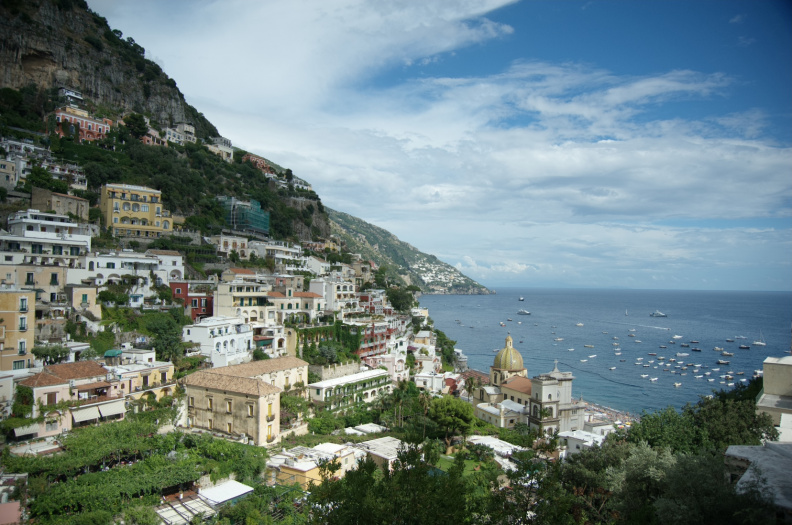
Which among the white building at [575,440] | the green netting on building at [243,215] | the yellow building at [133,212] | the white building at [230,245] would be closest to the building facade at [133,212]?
the yellow building at [133,212]

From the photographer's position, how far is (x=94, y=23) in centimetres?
7300

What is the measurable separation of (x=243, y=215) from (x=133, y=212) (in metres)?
14.4

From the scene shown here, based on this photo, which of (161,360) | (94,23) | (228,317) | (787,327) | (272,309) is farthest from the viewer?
(787,327)

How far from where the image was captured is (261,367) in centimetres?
3206

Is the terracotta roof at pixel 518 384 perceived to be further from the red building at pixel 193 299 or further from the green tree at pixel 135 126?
the green tree at pixel 135 126

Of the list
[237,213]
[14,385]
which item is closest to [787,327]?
[237,213]

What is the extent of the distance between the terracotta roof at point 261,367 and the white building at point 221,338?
1914mm

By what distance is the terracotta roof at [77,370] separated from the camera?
79.3ft

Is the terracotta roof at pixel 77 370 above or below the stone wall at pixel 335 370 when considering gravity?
above

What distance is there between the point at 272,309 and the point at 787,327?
133 meters

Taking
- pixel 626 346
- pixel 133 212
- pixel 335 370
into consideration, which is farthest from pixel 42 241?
pixel 626 346

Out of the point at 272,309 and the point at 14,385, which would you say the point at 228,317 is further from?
the point at 14,385

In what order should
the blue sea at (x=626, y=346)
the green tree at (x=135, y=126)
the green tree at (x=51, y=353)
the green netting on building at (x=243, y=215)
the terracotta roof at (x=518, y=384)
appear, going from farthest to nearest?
the green tree at (x=135, y=126)
the blue sea at (x=626, y=346)
the green netting on building at (x=243, y=215)
the terracotta roof at (x=518, y=384)
the green tree at (x=51, y=353)

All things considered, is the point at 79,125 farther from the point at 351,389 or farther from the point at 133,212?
the point at 351,389
